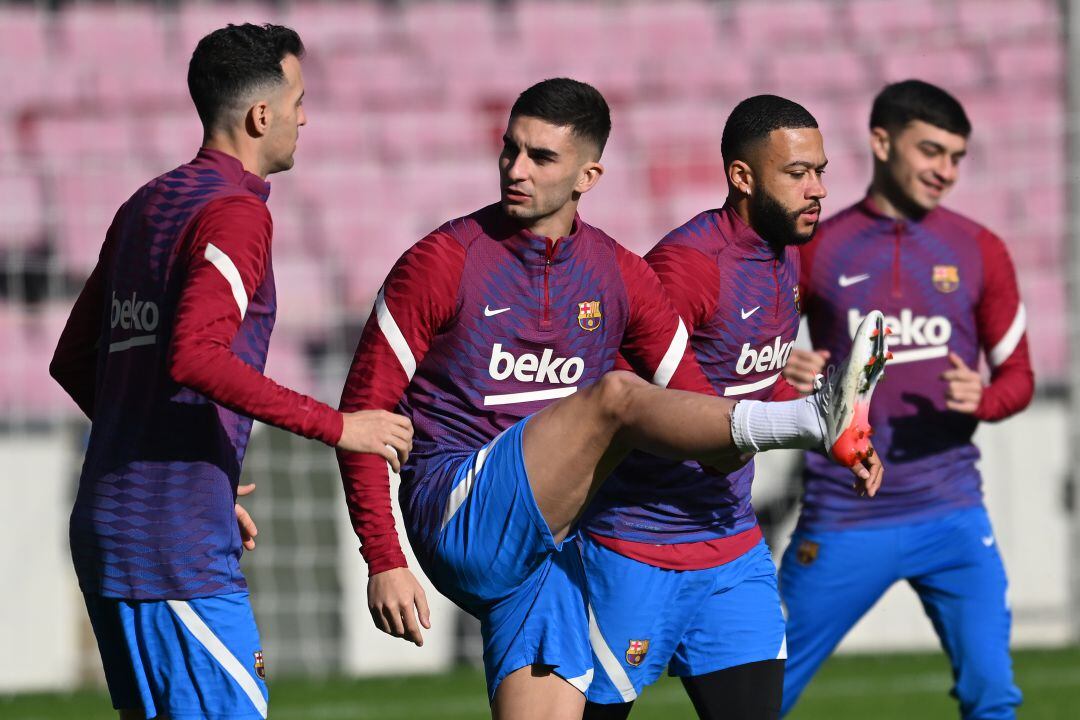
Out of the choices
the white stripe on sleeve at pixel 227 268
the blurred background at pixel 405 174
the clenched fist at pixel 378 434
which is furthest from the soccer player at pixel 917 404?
the blurred background at pixel 405 174

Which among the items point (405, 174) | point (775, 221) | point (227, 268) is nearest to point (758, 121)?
point (775, 221)

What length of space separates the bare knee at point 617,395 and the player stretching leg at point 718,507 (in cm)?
76

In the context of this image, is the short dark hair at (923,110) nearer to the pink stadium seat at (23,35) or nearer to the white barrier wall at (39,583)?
the white barrier wall at (39,583)

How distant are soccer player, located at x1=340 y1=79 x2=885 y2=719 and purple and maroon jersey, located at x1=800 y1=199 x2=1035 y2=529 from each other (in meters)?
1.43

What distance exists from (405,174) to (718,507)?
6.73m

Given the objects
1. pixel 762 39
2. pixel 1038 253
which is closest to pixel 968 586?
pixel 1038 253

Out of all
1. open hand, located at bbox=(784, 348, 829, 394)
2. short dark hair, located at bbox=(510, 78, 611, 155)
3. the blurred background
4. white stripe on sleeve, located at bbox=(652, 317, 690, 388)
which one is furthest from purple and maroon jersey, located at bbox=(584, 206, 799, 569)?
the blurred background

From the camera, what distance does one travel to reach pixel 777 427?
10.9 feet

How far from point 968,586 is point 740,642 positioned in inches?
56.2

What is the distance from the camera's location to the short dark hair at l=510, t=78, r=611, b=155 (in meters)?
3.95

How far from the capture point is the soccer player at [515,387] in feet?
12.2

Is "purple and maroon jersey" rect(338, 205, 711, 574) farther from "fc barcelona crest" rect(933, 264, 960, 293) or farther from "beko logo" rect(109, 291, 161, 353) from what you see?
"fc barcelona crest" rect(933, 264, 960, 293)

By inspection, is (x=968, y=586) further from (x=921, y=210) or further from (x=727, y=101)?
(x=727, y=101)

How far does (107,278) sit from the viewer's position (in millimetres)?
3859
